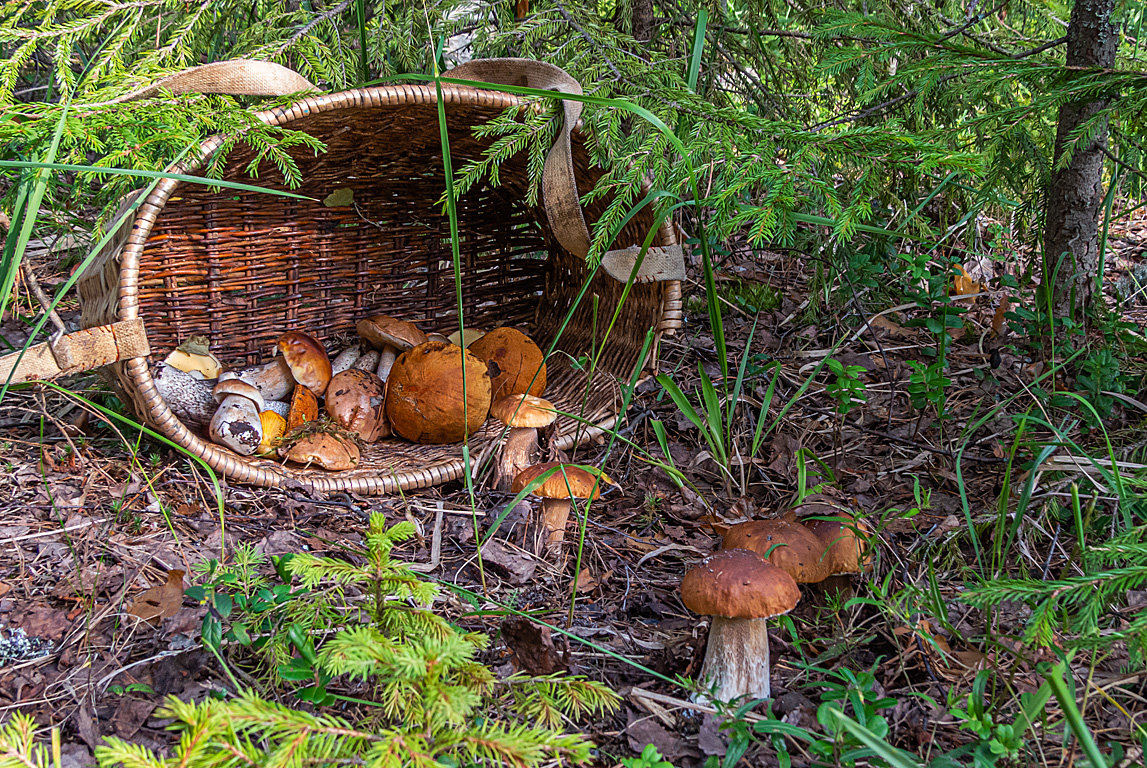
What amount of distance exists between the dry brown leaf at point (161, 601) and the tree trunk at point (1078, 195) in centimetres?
231

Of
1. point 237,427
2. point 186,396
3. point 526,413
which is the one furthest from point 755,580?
point 186,396

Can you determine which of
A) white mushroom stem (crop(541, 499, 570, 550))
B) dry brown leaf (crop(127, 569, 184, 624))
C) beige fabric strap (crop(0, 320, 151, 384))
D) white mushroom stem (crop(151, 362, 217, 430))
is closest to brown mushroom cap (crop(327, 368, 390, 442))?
white mushroom stem (crop(151, 362, 217, 430))

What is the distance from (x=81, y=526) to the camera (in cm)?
175

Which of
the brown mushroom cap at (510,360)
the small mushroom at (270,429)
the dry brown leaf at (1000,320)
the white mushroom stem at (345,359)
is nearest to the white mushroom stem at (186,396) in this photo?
the small mushroom at (270,429)

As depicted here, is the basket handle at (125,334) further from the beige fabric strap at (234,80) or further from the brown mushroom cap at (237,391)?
the brown mushroom cap at (237,391)

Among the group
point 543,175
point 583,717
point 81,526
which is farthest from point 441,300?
point 583,717

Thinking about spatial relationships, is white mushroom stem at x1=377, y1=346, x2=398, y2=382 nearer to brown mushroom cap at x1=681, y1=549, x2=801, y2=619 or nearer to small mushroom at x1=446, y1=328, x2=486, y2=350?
small mushroom at x1=446, y1=328, x2=486, y2=350

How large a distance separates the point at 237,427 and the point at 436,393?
56 centimetres

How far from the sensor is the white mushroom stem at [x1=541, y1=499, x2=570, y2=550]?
1951 mm

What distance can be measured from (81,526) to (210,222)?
1.10 m

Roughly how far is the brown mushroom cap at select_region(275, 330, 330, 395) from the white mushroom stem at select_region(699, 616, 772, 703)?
1574mm

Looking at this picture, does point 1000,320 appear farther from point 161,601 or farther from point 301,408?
point 161,601

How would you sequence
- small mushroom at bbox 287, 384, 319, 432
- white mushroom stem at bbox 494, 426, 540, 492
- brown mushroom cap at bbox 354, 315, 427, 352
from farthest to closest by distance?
brown mushroom cap at bbox 354, 315, 427, 352
small mushroom at bbox 287, 384, 319, 432
white mushroom stem at bbox 494, 426, 540, 492

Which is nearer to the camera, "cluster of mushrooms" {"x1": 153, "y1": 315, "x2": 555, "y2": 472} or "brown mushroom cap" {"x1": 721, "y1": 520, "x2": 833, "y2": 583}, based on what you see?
"brown mushroom cap" {"x1": 721, "y1": 520, "x2": 833, "y2": 583}
